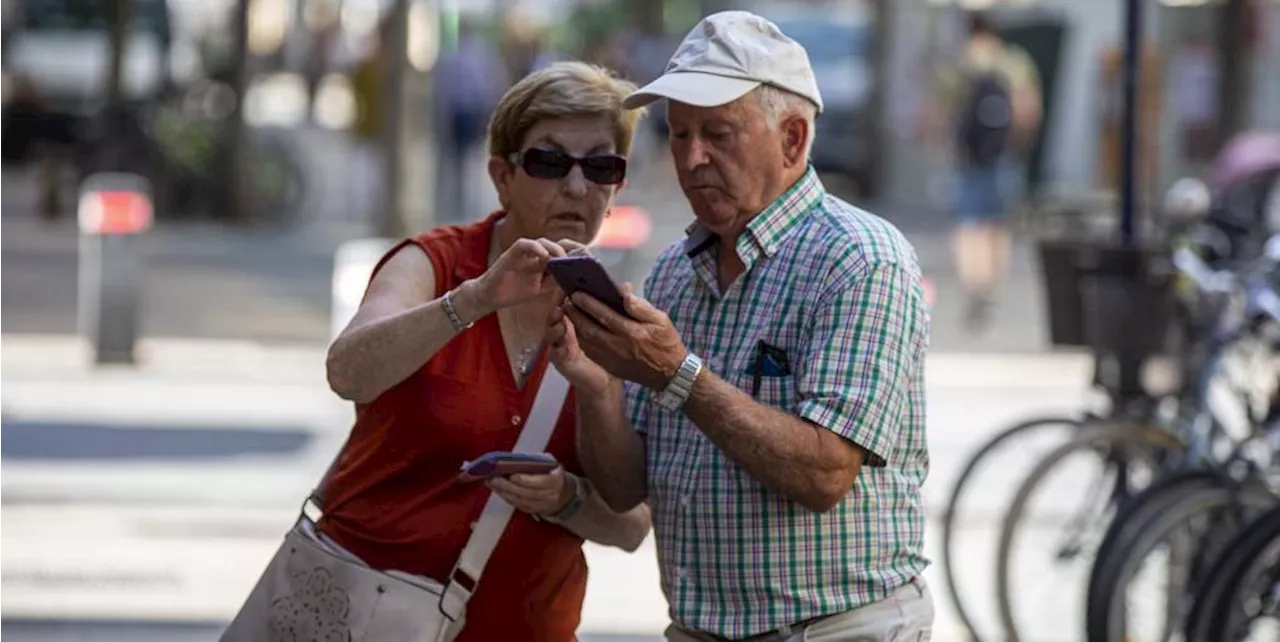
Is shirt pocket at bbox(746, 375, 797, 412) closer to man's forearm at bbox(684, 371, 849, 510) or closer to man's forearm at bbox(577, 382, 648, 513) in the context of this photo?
man's forearm at bbox(684, 371, 849, 510)

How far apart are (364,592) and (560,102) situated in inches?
32.0

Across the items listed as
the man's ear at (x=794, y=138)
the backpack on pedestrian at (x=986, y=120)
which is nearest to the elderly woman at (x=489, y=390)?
the man's ear at (x=794, y=138)

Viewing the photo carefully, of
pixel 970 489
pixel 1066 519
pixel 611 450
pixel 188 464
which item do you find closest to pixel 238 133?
pixel 188 464

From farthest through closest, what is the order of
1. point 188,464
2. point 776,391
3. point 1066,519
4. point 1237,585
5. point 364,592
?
point 188,464
point 1066,519
point 1237,585
point 364,592
point 776,391

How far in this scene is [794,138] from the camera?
379 centimetres

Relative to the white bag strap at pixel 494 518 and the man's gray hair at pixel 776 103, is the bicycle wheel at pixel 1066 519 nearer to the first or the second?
the white bag strap at pixel 494 518

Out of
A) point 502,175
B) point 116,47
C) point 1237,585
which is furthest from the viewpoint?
point 116,47

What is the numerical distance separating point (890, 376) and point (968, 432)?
9.10 meters

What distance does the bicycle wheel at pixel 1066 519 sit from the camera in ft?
24.4

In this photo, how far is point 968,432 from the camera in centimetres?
1268

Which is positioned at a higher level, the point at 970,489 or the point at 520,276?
the point at 520,276

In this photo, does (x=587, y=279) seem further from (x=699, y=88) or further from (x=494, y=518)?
(x=494, y=518)

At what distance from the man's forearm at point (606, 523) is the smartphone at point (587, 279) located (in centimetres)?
54

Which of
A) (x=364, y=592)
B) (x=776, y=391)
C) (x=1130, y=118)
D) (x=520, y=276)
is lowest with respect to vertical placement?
(x=364, y=592)
